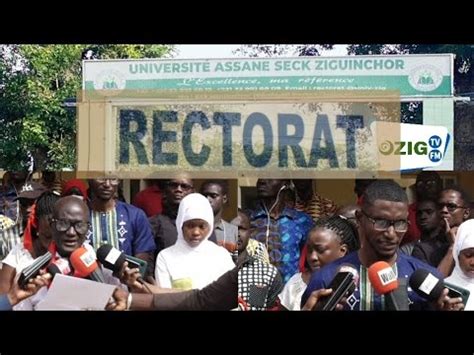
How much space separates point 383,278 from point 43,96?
255cm

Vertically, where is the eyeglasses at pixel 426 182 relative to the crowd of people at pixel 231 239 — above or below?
above

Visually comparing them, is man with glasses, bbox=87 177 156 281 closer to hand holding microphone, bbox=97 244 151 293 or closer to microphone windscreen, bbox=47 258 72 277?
hand holding microphone, bbox=97 244 151 293

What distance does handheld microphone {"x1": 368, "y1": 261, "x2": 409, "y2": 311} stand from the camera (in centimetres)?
530

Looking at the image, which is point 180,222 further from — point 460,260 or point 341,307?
point 460,260

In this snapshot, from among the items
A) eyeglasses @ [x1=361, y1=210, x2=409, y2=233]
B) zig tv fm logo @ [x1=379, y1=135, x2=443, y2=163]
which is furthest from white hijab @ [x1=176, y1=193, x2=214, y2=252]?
zig tv fm logo @ [x1=379, y1=135, x2=443, y2=163]

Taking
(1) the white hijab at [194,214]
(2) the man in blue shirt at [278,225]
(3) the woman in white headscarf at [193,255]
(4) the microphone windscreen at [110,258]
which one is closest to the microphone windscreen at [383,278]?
(2) the man in blue shirt at [278,225]

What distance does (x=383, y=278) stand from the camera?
17.5ft

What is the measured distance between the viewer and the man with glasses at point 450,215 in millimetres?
5395

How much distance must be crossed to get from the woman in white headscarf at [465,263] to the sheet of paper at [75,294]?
7.42 ft

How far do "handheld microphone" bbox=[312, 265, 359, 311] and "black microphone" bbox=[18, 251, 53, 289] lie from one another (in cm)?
179

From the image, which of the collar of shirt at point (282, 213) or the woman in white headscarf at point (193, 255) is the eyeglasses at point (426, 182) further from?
the woman in white headscarf at point (193, 255)

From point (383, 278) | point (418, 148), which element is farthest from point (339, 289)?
point (418, 148)

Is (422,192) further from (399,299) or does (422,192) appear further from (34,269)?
(34,269)
